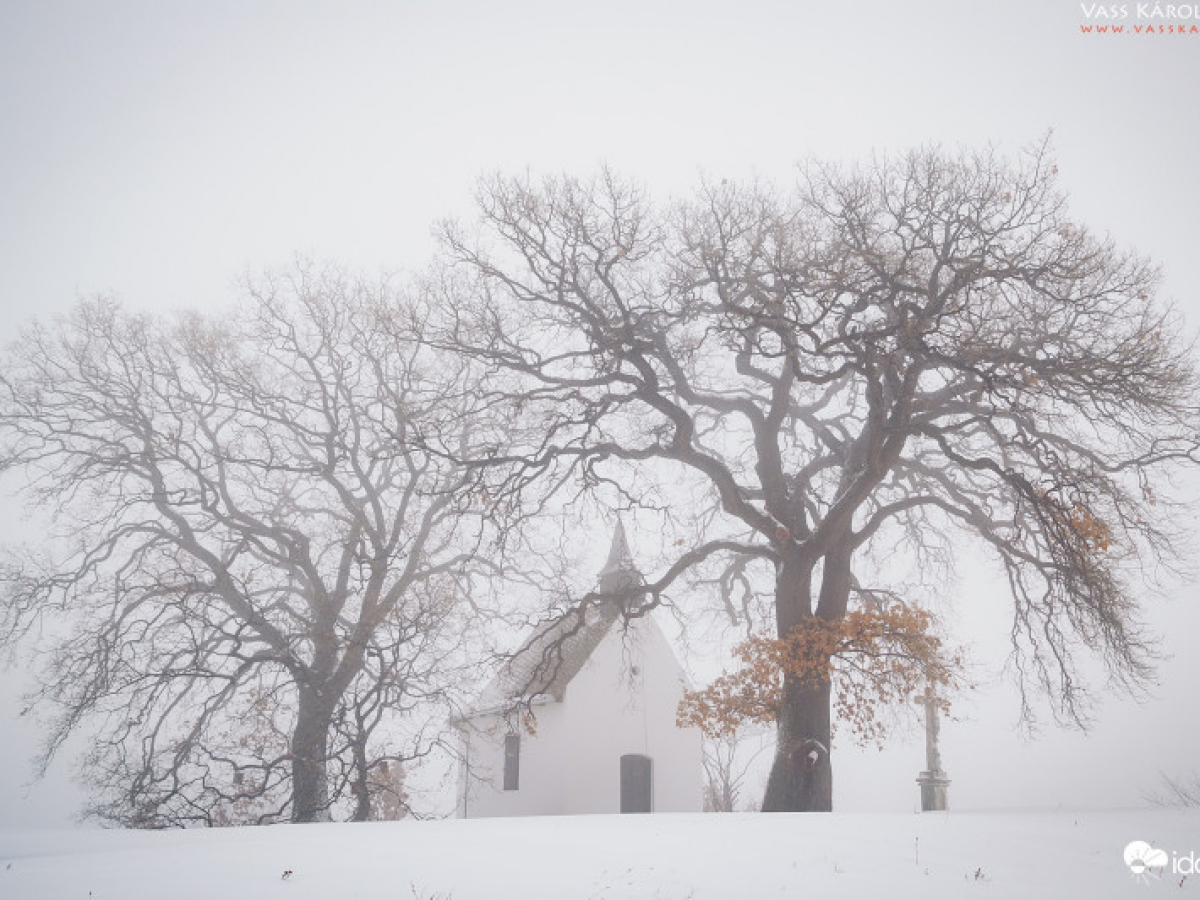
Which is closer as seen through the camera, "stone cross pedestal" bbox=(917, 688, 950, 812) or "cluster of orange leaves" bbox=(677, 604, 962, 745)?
"cluster of orange leaves" bbox=(677, 604, 962, 745)

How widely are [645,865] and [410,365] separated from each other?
15224mm

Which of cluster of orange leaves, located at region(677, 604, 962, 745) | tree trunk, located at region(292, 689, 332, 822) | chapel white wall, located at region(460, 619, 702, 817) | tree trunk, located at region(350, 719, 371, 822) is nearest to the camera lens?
cluster of orange leaves, located at region(677, 604, 962, 745)

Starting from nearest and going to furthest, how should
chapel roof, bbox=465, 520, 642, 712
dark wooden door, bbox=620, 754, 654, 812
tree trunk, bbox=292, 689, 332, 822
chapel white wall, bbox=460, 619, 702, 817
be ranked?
chapel roof, bbox=465, 520, 642, 712 → tree trunk, bbox=292, 689, 332, 822 → chapel white wall, bbox=460, 619, 702, 817 → dark wooden door, bbox=620, 754, 654, 812

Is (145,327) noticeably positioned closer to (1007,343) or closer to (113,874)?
(113,874)

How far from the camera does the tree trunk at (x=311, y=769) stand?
14.9 m

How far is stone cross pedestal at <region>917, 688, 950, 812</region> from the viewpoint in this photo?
1902 centimetres

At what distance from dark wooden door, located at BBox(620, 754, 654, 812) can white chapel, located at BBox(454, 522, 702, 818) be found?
30 millimetres

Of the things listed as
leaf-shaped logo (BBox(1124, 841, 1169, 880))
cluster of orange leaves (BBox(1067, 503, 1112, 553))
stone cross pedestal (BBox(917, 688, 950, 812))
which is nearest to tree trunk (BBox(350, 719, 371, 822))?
leaf-shaped logo (BBox(1124, 841, 1169, 880))

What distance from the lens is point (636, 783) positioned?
24.6m

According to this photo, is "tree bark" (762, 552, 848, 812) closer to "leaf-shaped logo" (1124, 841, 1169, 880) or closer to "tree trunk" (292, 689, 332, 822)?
"leaf-shaped logo" (1124, 841, 1169, 880)

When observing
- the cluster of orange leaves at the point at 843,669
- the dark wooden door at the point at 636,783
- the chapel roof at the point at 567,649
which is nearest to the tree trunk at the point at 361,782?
the chapel roof at the point at 567,649

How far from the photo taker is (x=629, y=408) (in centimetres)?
1609

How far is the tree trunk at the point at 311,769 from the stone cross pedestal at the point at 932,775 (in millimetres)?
14144

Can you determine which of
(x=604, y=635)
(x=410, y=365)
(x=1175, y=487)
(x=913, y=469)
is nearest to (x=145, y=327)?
(x=410, y=365)
